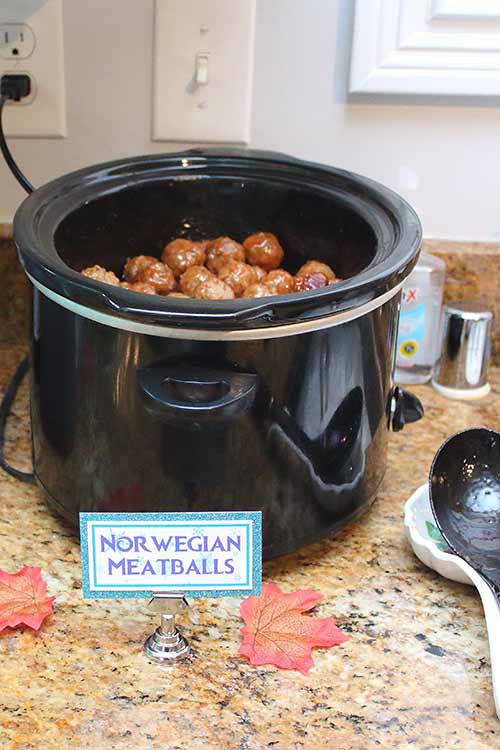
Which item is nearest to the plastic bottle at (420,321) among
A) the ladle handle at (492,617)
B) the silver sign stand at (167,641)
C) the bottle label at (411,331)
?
the bottle label at (411,331)

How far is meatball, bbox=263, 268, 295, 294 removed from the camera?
1002 millimetres

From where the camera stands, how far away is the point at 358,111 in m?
1.19

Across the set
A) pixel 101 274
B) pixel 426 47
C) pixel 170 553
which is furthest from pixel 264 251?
pixel 170 553

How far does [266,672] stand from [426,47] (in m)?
0.70

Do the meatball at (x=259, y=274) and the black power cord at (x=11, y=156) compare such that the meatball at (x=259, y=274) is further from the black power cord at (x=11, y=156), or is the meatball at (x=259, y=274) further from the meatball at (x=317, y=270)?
the black power cord at (x=11, y=156)

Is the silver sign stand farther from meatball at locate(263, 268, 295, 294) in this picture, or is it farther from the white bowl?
meatball at locate(263, 268, 295, 294)

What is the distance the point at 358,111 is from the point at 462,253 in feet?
0.68

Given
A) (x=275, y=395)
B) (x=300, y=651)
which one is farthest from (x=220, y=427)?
(x=300, y=651)

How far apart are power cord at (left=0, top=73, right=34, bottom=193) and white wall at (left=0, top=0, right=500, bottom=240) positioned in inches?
1.9

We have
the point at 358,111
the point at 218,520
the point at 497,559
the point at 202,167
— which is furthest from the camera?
the point at 358,111

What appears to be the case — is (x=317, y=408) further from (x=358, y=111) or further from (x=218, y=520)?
(x=358, y=111)

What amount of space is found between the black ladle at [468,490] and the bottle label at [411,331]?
0.31 m

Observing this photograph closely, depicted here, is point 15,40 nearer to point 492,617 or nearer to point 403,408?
point 403,408

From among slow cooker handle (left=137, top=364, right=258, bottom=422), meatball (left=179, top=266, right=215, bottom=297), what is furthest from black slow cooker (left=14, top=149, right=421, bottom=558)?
meatball (left=179, top=266, right=215, bottom=297)
